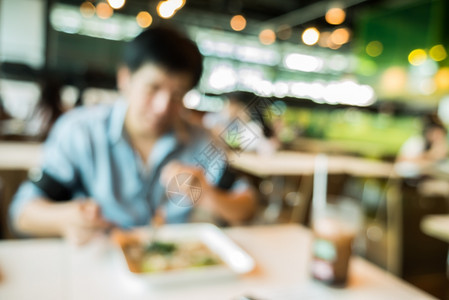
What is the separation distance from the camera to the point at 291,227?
44.9 inches

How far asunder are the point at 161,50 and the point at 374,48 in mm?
5520

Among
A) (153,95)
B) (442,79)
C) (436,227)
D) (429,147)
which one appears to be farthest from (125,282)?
(442,79)

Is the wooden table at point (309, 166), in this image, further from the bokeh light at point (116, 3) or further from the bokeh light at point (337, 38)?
the bokeh light at point (116, 3)

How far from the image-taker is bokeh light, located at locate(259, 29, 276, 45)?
1.95 feet

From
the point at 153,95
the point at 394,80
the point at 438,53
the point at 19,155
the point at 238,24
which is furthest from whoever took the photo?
the point at 394,80

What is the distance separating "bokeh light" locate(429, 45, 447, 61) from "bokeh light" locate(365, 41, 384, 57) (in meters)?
0.82

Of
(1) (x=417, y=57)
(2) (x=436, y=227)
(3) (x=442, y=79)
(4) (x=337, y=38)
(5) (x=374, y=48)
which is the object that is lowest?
(2) (x=436, y=227)

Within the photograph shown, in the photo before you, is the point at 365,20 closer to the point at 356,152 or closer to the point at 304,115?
the point at 356,152

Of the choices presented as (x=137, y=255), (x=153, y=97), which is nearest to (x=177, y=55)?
(x=153, y=97)

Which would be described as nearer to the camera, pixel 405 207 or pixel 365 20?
pixel 405 207

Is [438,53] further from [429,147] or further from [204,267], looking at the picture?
[204,267]

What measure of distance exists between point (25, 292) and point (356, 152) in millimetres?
3638

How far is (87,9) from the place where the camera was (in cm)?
56

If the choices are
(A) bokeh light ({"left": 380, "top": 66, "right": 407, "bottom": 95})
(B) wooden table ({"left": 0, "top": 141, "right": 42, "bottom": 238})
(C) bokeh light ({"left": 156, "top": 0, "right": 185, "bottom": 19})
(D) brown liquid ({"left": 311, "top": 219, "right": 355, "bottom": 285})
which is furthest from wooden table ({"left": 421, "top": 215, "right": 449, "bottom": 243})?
(A) bokeh light ({"left": 380, "top": 66, "right": 407, "bottom": 95})
